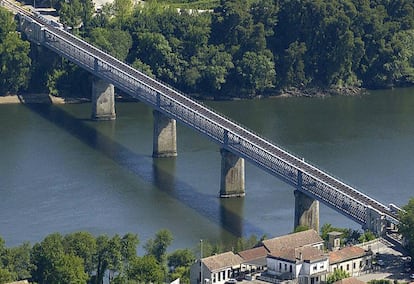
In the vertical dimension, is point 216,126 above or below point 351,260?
above

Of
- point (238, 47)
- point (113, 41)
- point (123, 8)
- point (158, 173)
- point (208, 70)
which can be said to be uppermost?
point (123, 8)

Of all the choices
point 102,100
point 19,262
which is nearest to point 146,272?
point 19,262

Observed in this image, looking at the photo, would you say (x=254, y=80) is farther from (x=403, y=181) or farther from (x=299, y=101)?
(x=403, y=181)

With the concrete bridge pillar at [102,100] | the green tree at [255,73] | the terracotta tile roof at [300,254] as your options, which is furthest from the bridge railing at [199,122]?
the green tree at [255,73]

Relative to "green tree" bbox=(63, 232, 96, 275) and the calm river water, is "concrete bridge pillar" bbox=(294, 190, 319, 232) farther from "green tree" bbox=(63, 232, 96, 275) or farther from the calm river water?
"green tree" bbox=(63, 232, 96, 275)

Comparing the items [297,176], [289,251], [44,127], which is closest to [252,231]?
[297,176]

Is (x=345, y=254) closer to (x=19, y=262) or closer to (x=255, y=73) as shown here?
(x=19, y=262)
